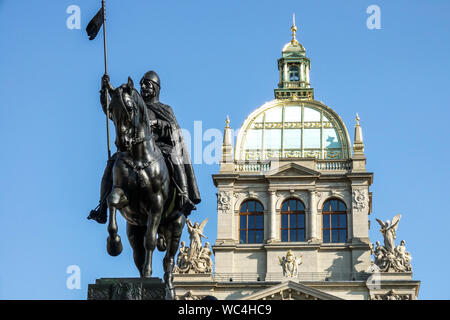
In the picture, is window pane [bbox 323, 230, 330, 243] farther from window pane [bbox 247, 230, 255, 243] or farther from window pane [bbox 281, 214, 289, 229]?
window pane [bbox 247, 230, 255, 243]

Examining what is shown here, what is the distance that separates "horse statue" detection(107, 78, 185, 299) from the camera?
17547mm

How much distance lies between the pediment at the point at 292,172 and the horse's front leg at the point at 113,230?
2016 inches

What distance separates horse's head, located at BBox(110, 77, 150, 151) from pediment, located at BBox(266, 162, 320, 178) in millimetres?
50904

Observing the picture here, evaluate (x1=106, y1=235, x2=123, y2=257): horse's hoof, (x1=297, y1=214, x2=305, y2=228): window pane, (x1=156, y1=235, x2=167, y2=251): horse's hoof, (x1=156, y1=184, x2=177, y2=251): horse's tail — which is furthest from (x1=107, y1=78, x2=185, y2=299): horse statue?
(x1=297, y1=214, x2=305, y2=228): window pane

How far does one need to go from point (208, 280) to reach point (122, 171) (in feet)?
151

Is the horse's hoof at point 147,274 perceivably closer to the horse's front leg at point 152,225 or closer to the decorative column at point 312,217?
the horse's front leg at point 152,225

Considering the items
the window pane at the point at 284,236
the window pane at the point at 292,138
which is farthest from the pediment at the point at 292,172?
the window pane at the point at 284,236

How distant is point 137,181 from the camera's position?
1783 centimetres

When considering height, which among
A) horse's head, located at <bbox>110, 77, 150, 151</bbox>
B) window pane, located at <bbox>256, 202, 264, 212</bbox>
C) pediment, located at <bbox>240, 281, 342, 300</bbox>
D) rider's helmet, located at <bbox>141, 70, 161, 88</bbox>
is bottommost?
pediment, located at <bbox>240, 281, 342, 300</bbox>

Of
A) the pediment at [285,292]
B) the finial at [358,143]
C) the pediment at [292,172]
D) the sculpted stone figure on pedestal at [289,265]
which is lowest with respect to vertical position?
the pediment at [285,292]

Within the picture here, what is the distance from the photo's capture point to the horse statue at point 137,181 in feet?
57.6

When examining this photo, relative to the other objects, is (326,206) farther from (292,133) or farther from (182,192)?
(182,192)
